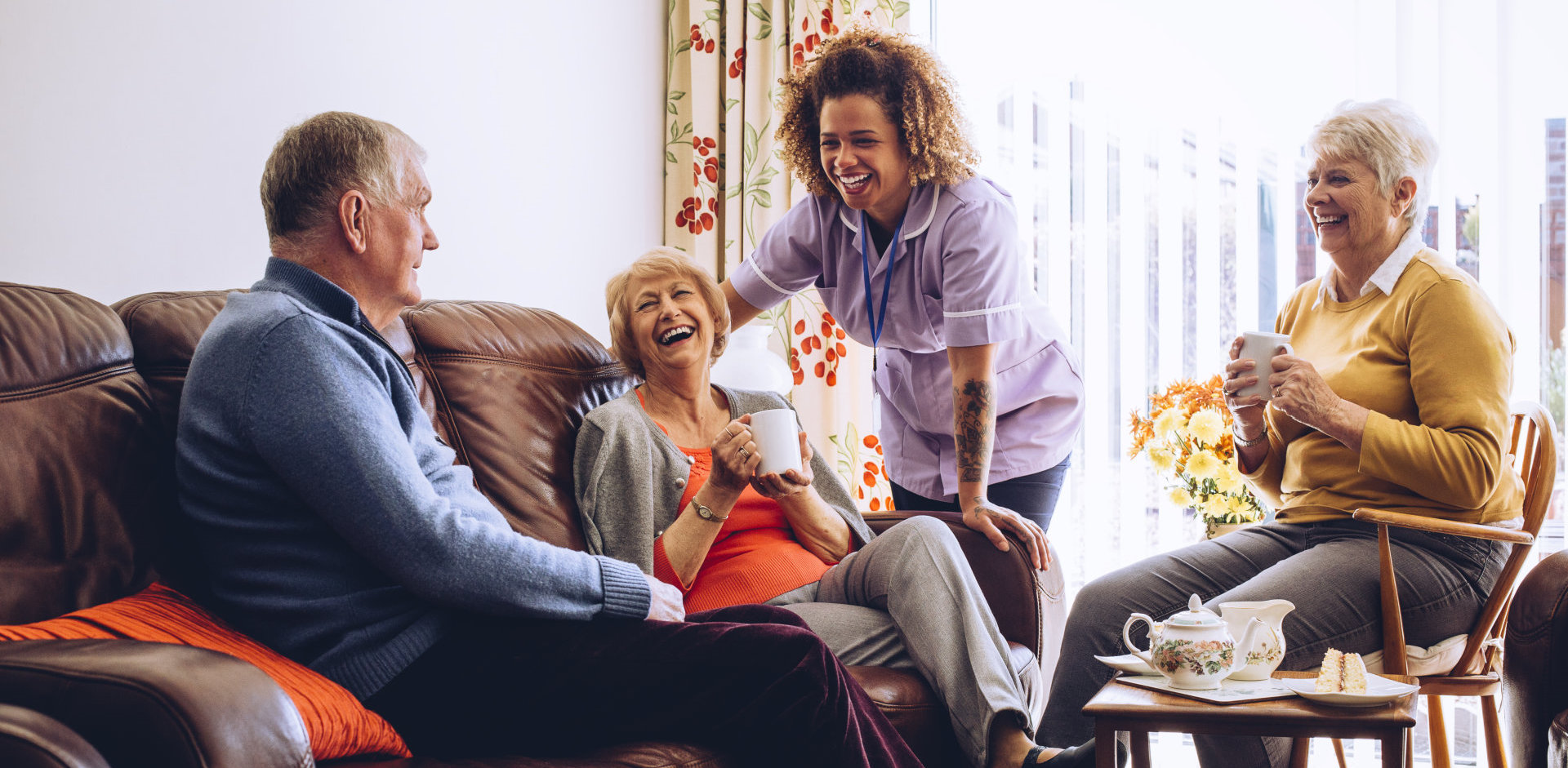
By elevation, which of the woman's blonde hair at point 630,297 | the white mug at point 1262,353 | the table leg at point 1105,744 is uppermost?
the woman's blonde hair at point 630,297

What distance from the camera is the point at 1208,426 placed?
7.61ft

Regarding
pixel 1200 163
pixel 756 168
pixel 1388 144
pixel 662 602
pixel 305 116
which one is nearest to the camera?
pixel 662 602

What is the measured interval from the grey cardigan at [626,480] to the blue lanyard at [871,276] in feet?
1.70

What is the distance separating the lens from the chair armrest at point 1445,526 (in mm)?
1629

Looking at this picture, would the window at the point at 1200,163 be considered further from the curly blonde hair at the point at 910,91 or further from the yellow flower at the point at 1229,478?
the curly blonde hair at the point at 910,91

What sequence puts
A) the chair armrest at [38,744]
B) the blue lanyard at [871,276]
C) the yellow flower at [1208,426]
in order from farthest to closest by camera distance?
the yellow flower at [1208,426]
the blue lanyard at [871,276]
the chair armrest at [38,744]

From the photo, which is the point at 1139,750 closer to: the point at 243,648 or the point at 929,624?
the point at 929,624

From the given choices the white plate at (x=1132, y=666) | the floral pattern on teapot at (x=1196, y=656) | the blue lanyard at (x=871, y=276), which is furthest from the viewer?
the blue lanyard at (x=871, y=276)

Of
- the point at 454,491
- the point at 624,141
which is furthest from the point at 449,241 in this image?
the point at 454,491

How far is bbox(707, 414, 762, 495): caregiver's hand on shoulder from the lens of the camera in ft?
5.62

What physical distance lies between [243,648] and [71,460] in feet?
1.10

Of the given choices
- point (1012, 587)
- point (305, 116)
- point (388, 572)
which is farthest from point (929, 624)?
point (305, 116)

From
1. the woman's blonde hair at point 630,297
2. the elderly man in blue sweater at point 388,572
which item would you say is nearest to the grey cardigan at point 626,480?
the woman's blonde hair at point 630,297

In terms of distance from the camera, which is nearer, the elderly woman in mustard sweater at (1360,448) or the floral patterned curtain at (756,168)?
the elderly woman in mustard sweater at (1360,448)
